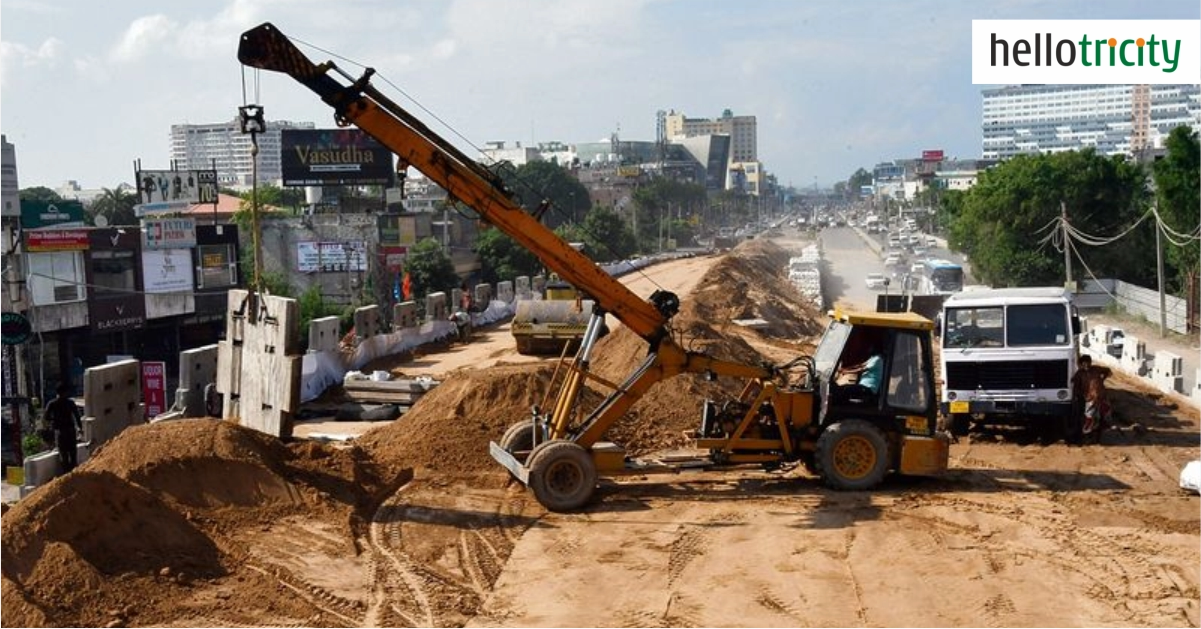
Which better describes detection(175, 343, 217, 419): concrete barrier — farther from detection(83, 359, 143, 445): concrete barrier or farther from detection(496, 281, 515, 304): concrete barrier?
detection(496, 281, 515, 304): concrete barrier

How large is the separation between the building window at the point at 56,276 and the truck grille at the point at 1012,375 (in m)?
31.4

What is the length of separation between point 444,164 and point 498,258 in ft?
177

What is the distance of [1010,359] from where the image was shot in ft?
56.2

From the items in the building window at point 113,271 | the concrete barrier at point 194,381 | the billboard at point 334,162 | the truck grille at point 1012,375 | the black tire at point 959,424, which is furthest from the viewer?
the billboard at point 334,162

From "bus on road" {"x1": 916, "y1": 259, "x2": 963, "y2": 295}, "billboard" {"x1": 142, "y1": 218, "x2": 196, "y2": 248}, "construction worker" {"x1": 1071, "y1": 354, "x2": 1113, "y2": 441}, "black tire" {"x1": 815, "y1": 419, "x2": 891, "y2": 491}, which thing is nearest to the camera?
"black tire" {"x1": 815, "y1": 419, "x2": 891, "y2": 491}

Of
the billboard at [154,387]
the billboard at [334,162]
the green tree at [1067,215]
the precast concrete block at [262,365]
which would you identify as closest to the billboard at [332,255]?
the billboard at [334,162]

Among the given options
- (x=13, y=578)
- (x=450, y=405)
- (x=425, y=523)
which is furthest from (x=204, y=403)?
(x=13, y=578)

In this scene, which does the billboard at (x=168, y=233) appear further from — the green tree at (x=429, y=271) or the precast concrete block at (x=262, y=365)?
the precast concrete block at (x=262, y=365)

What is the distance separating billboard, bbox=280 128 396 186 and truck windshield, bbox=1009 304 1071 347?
47097mm

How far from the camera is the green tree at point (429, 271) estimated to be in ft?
186

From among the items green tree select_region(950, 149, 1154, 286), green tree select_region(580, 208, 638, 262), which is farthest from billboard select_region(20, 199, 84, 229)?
green tree select_region(950, 149, 1154, 286)

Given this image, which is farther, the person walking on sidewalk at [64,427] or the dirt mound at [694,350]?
the dirt mound at [694,350]

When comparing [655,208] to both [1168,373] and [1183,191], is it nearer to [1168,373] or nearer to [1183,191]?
[1183,191]

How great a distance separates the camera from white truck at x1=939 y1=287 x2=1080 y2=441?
17.0 m
